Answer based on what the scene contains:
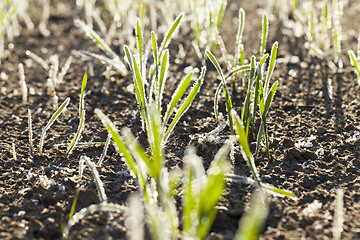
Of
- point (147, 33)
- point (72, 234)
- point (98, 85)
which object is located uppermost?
point (147, 33)

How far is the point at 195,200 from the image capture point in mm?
871

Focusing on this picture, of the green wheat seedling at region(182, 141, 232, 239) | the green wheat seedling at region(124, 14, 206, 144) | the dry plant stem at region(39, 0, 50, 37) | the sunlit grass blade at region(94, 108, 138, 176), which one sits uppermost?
the dry plant stem at region(39, 0, 50, 37)

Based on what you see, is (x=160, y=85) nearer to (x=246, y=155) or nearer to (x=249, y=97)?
(x=249, y=97)

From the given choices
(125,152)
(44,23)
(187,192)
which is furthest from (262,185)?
(44,23)

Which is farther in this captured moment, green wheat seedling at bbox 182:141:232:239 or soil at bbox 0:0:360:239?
soil at bbox 0:0:360:239

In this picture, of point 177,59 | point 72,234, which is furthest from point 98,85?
point 72,234

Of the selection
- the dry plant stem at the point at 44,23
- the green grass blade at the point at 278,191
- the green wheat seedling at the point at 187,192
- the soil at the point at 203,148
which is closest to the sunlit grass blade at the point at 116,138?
the green wheat seedling at the point at 187,192

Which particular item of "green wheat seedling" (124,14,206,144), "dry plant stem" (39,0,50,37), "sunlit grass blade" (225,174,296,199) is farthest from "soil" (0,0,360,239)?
"dry plant stem" (39,0,50,37)

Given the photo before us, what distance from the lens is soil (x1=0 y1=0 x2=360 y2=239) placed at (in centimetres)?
95

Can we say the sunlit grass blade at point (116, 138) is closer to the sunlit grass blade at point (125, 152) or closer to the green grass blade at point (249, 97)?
the sunlit grass blade at point (125, 152)

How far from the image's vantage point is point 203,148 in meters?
1.24

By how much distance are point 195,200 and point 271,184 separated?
0.29m

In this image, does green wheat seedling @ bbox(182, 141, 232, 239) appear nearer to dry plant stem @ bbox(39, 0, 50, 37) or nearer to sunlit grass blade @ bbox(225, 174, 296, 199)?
sunlit grass blade @ bbox(225, 174, 296, 199)

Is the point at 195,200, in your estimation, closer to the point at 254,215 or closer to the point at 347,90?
the point at 254,215
